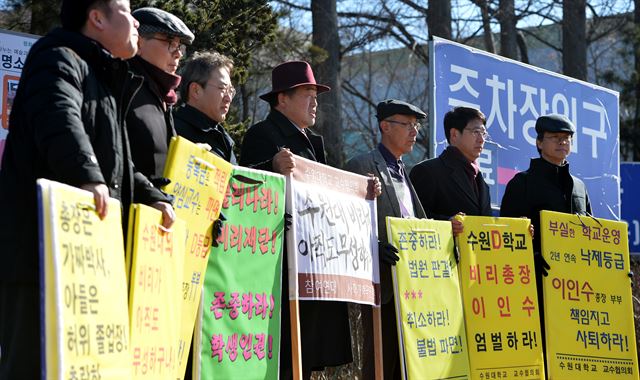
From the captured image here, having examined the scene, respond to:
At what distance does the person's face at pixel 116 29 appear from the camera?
407cm

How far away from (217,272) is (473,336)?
7.21 feet

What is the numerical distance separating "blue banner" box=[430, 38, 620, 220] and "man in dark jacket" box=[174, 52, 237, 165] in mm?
2810

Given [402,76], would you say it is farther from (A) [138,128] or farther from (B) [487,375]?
(A) [138,128]

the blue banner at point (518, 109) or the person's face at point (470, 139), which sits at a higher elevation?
the blue banner at point (518, 109)

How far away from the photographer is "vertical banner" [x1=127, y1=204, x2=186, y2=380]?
4016 millimetres

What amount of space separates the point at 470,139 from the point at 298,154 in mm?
1735

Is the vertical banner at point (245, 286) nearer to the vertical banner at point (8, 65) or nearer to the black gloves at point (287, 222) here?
the black gloves at point (287, 222)

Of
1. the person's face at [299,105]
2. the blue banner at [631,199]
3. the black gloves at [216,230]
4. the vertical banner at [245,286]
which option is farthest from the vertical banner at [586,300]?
the blue banner at [631,199]

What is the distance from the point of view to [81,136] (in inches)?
143

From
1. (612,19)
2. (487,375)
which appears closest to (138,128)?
(487,375)

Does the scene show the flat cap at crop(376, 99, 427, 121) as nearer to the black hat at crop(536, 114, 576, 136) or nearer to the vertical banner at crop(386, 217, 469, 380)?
the vertical banner at crop(386, 217, 469, 380)

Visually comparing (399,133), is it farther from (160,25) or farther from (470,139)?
(160,25)

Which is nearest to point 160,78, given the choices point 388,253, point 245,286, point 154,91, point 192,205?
point 154,91

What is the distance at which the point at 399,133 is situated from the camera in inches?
270
